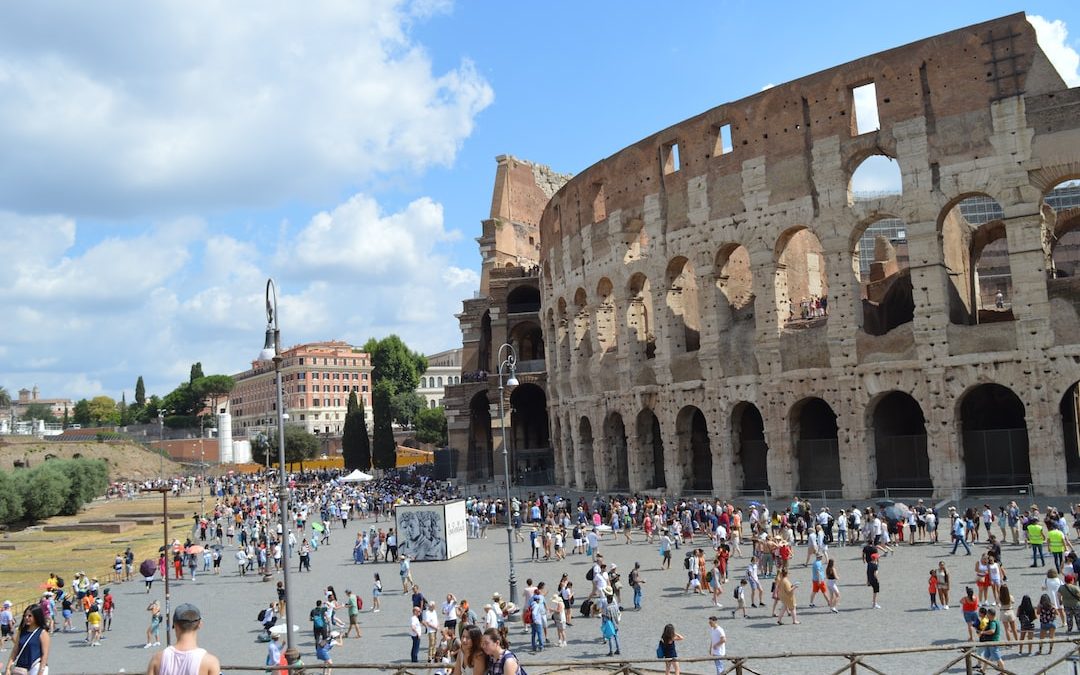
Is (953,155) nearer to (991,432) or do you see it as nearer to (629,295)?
(991,432)

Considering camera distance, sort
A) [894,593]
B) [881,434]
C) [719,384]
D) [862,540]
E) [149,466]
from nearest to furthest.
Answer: [894,593]
[862,540]
[881,434]
[719,384]
[149,466]

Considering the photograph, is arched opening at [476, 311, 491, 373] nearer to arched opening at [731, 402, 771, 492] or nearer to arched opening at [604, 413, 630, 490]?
arched opening at [604, 413, 630, 490]

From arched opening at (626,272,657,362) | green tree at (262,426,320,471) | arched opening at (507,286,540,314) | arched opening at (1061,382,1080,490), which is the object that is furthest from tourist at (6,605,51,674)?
green tree at (262,426,320,471)

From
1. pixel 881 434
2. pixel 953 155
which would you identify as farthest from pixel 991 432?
pixel 953 155

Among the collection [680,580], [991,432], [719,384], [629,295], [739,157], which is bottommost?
[680,580]

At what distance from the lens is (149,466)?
286ft

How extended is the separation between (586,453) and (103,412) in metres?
127

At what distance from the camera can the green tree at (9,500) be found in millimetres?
50625

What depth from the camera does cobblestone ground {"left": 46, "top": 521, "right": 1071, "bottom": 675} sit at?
590 inches

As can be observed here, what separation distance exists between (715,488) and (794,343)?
6.48m

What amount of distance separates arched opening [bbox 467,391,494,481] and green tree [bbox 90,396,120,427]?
104311 mm

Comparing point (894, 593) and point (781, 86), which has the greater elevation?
point (781, 86)

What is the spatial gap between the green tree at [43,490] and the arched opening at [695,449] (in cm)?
3894

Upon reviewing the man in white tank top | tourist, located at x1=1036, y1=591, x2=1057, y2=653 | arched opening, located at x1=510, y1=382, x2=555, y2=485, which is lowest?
tourist, located at x1=1036, y1=591, x2=1057, y2=653
